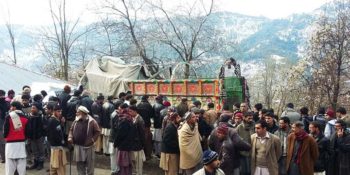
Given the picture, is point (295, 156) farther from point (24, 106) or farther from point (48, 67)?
point (48, 67)

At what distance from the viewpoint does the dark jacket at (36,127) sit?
932 cm

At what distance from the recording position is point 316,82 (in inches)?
823

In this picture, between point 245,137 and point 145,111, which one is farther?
point 145,111

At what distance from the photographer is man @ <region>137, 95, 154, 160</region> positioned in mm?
9898

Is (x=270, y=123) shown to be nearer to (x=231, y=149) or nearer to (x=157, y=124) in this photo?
(x=231, y=149)

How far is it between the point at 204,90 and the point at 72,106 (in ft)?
11.8

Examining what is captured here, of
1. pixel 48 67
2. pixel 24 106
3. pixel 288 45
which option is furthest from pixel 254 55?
pixel 24 106

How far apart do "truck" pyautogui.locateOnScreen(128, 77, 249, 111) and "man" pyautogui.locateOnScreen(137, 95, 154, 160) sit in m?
1.87

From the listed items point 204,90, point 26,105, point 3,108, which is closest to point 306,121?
point 204,90

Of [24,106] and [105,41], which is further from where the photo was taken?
[105,41]

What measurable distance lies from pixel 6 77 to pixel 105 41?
42.3 ft

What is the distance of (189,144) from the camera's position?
7.45m

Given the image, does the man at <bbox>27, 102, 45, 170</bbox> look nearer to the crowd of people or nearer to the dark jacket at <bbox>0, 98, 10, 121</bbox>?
the crowd of people

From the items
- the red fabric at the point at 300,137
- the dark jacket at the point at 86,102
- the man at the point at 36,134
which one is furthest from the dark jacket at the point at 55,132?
Answer: the red fabric at the point at 300,137
